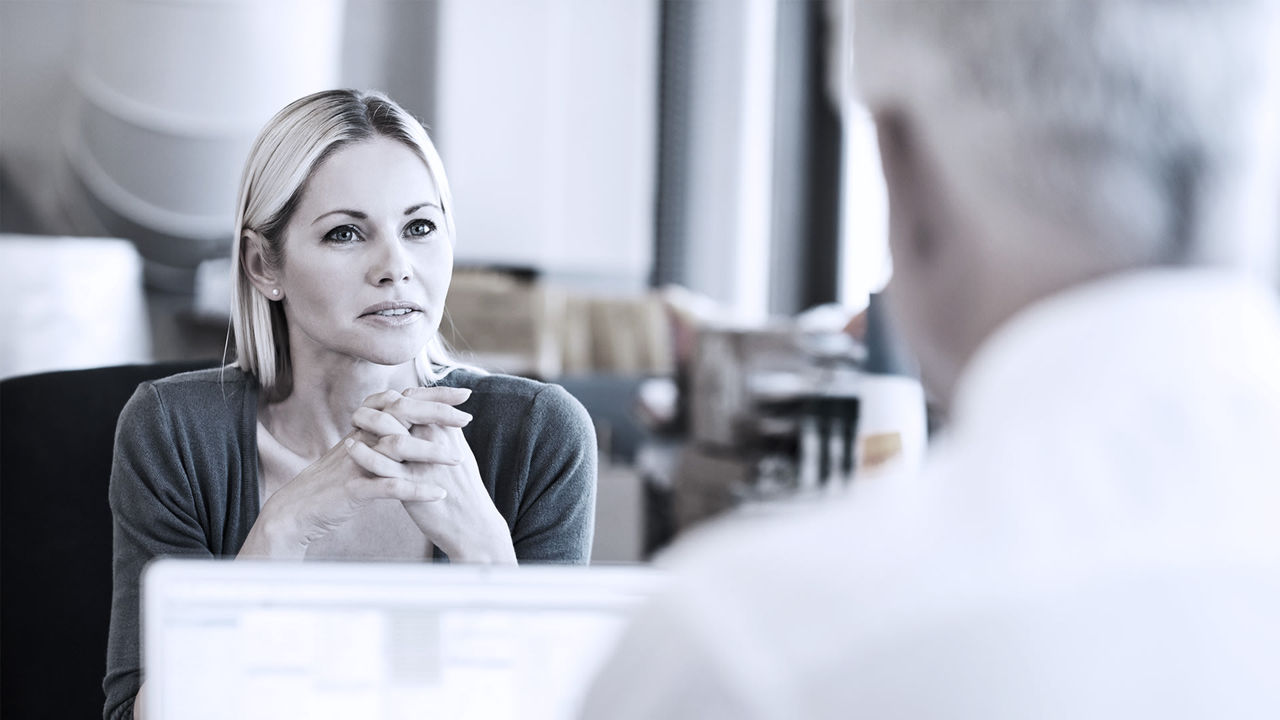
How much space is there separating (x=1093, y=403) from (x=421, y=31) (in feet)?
8.78

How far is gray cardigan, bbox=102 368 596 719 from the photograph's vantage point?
2.56 feet

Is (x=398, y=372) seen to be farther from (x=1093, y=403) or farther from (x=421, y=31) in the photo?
(x=421, y=31)

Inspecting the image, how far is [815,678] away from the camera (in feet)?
1.07

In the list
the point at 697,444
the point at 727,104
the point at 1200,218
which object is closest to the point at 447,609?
the point at 1200,218

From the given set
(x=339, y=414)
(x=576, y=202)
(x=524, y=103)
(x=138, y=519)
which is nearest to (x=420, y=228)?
(x=339, y=414)

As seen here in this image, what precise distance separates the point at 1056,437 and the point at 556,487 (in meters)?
0.51

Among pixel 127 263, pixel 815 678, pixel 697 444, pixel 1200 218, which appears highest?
pixel 1200 218

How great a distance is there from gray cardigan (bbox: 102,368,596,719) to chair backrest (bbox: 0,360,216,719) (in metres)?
0.03

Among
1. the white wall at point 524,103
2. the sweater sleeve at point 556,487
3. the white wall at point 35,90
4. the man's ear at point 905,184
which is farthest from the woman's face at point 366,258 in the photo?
the white wall at point 35,90

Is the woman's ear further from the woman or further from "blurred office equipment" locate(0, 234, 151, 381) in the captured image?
"blurred office equipment" locate(0, 234, 151, 381)

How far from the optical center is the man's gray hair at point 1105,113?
1.24 ft

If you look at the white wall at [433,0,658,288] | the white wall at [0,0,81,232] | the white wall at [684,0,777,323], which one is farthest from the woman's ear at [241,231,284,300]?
the white wall at [684,0,777,323]

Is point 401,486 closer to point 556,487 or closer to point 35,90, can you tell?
point 556,487

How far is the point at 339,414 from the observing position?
788 millimetres
